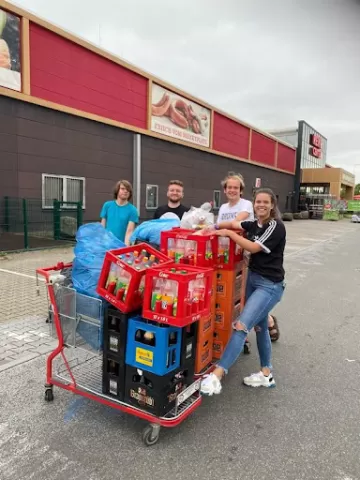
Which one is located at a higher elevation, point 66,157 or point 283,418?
point 66,157

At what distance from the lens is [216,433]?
2.80m

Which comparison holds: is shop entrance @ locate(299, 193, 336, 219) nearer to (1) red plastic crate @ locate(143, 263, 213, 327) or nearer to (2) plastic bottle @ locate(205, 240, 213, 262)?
(2) plastic bottle @ locate(205, 240, 213, 262)

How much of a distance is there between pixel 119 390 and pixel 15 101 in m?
10.3

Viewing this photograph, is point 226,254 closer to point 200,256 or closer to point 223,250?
point 223,250

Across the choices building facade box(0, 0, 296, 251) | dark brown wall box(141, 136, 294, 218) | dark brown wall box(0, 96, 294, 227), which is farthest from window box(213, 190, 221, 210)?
dark brown wall box(0, 96, 294, 227)

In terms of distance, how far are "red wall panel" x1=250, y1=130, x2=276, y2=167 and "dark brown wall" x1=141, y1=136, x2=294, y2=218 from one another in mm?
1485

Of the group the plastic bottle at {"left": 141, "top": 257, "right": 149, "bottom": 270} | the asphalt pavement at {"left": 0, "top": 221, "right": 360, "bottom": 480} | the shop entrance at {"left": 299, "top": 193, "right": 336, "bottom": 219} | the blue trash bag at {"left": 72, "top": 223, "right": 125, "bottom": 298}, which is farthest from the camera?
the shop entrance at {"left": 299, "top": 193, "right": 336, "bottom": 219}

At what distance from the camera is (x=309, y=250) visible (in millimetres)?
14234

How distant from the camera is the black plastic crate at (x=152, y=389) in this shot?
2.60 metres

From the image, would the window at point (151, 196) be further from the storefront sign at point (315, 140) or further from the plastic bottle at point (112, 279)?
the storefront sign at point (315, 140)

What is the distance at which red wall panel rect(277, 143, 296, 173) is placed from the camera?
3328 centimetres

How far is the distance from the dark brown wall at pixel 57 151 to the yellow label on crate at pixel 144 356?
9555 millimetres

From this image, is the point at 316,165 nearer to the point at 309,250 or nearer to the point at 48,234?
the point at 309,250

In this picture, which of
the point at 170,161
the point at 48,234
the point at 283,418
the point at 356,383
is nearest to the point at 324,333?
the point at 356,383
